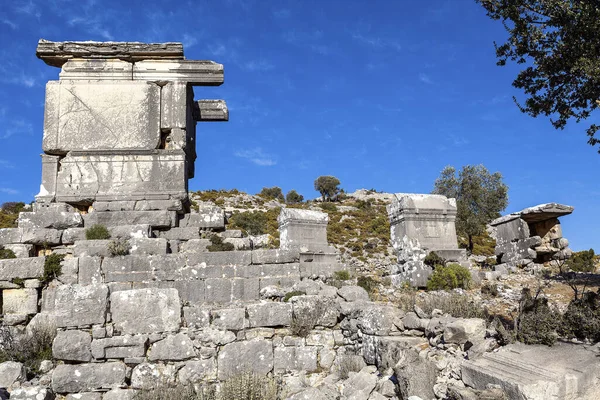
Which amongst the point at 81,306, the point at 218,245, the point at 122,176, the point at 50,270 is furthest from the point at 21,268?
the point at 218,245

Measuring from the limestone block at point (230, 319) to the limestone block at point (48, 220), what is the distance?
13.0 ft

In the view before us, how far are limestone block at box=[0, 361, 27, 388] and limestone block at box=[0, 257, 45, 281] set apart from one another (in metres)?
2.15

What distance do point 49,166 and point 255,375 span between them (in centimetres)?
648

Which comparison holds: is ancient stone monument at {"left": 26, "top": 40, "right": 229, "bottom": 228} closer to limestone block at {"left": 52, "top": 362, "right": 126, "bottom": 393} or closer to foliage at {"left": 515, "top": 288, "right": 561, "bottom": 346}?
limestone block at {"left": 52, "top": 362, "right": 126, "bottom": 393}

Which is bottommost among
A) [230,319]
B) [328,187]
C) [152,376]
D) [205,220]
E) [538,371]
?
[152,376]

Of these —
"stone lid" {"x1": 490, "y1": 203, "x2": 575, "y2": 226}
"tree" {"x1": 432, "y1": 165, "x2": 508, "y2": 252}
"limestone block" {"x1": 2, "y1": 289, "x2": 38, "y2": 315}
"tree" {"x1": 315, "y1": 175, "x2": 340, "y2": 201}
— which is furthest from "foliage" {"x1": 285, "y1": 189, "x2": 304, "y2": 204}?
"limestone block" {"x1": 2, "y1": 289, "x2": 38, "y2": 315}

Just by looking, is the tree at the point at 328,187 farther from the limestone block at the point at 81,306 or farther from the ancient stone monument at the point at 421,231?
the limestone block at the point at 81,306

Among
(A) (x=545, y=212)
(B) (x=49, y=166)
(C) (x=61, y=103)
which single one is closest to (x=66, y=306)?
(B) (x=49, y=166)

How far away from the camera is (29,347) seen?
5910 millimetres

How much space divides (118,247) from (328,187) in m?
43.6

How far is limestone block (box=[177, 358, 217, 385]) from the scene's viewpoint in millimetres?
5508

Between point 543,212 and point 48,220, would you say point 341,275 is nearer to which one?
point 48,220

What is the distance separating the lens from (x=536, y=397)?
11.0 feet

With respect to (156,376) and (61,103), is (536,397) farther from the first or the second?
(61,103)
